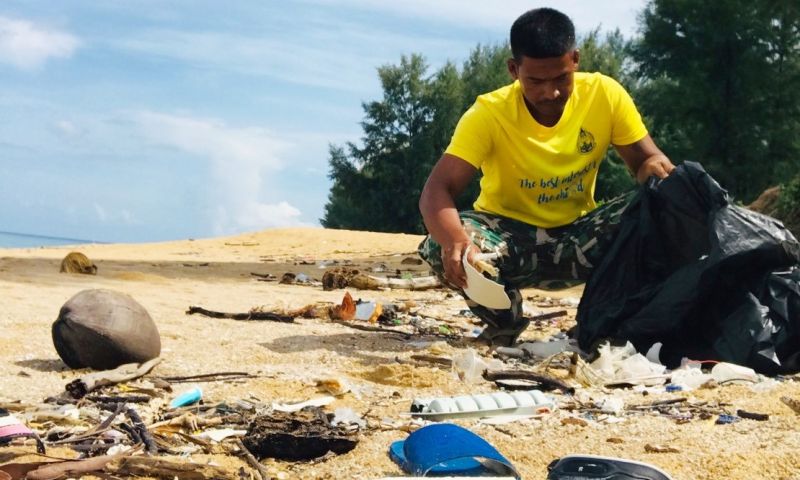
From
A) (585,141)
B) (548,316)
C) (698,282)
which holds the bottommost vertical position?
(548,316)

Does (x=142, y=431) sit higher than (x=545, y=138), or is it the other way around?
(x=545, y=138)

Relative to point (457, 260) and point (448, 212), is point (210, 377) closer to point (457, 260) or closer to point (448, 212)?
point (457, 260)

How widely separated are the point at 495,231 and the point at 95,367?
1.93 metres

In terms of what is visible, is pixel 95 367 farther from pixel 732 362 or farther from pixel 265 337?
pixel 732 362

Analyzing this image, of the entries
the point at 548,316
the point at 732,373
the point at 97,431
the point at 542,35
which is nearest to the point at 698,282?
the point at 732,373

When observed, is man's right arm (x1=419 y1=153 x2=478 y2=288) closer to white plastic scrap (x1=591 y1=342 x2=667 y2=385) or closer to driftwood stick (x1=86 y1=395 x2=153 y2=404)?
white plastic scrap (x1=591 y1=342 x2=667 y2=385)

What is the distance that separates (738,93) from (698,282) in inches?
826

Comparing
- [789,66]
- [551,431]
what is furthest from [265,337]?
[789,66]

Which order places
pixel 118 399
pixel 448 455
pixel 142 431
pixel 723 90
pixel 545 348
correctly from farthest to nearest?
pixel 723 90 → pixel 545 348 → pixel 118 399 → pixel 142 431 → pixel 448 455

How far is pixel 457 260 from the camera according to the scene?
3818 millimetres

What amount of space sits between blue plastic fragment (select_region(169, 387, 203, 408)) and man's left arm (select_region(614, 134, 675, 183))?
2346 mm

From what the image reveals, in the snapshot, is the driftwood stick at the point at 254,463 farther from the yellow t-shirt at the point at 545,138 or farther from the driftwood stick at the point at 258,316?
the driftwood stick at the point at 258,316

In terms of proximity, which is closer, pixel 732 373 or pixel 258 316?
pixel 732 373

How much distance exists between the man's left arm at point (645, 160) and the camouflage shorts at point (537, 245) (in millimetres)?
143
